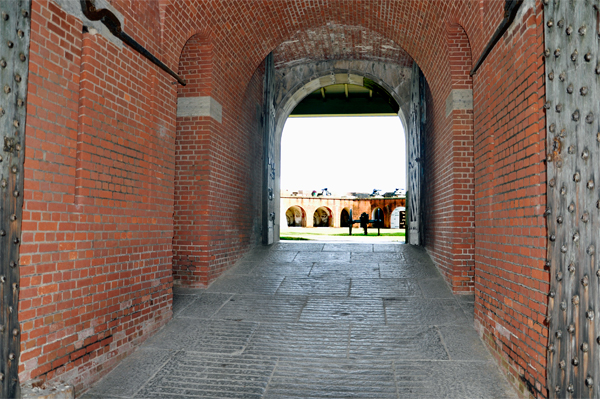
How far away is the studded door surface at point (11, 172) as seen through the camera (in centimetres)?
282

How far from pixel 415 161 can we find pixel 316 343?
228 inches

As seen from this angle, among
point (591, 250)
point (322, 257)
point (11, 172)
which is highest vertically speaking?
point (11, 172)

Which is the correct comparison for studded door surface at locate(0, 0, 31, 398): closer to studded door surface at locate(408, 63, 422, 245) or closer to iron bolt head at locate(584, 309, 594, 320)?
iron bolt head at locate(584, 309, 594, 320)

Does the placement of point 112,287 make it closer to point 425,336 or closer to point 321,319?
point 321,319

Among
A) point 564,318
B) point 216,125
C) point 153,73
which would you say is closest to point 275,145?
point 216,125

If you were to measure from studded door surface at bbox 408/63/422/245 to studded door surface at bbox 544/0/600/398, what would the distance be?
20.5 feet

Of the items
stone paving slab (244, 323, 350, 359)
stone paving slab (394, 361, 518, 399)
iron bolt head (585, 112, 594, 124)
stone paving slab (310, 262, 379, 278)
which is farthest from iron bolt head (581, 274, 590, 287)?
stone paving slab (310, 262, 379, 278)

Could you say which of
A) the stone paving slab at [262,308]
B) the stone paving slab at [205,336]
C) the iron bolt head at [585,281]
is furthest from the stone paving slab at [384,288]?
the iron bolt head at [585,281]

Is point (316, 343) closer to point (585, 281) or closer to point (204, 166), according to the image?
point (585, 281)

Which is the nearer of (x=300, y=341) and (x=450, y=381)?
(x=450, y=381)

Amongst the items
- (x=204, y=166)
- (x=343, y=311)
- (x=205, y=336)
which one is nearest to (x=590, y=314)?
(x=343, y=311)

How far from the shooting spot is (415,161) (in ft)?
30.6

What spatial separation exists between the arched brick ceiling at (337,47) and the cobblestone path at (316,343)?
15.7 ft

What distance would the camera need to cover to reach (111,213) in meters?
4.09
